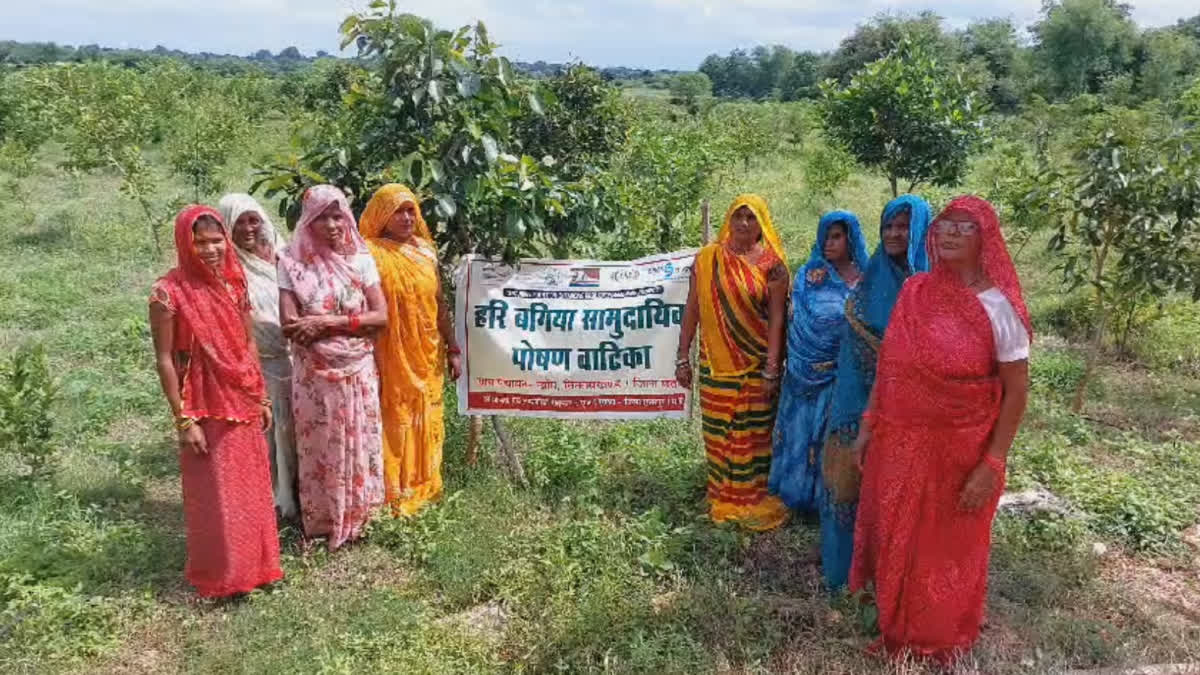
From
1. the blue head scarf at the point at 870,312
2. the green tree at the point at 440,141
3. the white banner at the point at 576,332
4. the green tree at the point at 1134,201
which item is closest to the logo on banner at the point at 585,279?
the white banner at the point at 576,332

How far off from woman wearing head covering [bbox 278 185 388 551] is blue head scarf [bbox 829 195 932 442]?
204 centimetres

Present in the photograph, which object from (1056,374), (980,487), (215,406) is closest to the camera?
(980,487)

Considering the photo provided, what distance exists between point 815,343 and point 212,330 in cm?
255

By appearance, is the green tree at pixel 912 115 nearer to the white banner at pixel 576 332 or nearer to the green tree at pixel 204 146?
the white banner at pixel 576 332

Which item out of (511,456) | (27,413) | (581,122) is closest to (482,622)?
(511,456)

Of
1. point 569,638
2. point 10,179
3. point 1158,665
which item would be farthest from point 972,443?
point 10,179

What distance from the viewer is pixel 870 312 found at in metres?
3.43

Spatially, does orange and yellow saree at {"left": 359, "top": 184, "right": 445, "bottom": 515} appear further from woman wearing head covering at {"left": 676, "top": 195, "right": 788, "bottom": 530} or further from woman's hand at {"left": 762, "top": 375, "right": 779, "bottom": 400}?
woman's hand at {"left": 762, "top": 375, "right": 779, "bottom": 400}

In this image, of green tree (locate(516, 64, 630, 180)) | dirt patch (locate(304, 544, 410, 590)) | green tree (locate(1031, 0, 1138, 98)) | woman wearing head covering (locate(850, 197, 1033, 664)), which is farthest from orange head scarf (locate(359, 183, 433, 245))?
green tree (locate(1031, 0, 1138, 98))

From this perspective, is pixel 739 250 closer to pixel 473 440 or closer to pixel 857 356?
pixel 857 356

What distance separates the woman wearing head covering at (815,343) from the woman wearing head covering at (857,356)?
0.55ft

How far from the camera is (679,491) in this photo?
15.2 feet

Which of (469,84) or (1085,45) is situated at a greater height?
(1085,45)

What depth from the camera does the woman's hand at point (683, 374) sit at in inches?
169
